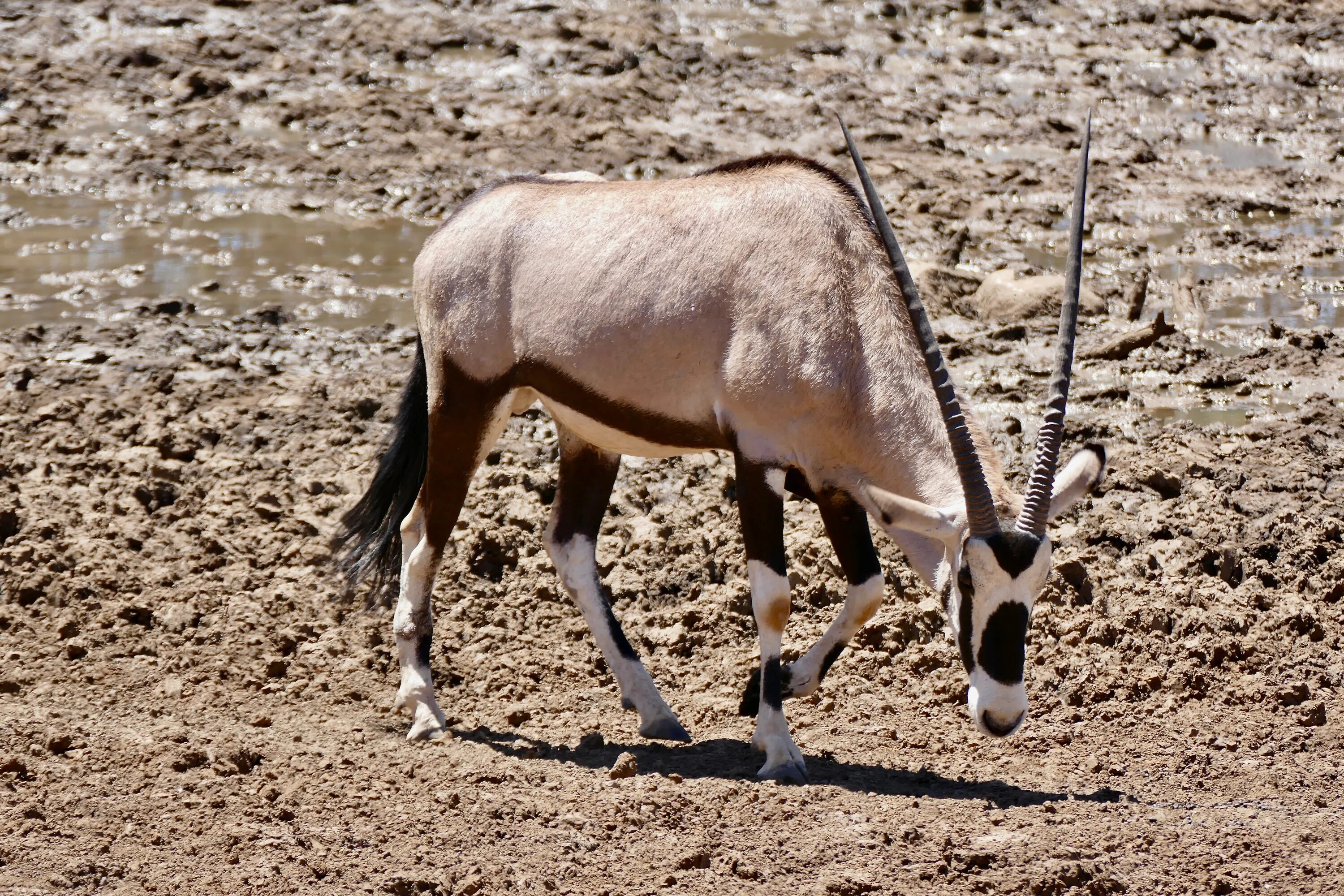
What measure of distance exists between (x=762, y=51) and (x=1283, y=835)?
12.5 m

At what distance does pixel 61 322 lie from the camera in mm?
10383

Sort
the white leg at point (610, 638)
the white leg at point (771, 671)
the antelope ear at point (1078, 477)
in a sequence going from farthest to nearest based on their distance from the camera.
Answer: the white leg at point (610, 638) < the white leg at point (771, 671) < the antelope ear at point (1078, 477)

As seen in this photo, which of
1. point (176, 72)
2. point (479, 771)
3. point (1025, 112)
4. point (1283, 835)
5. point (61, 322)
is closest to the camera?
point (1283, 835)

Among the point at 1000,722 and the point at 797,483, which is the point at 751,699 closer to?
the point at 797,483

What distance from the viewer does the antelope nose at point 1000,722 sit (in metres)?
5.02

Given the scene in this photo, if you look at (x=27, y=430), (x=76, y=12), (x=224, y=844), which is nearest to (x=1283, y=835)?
(x=224, y=844)

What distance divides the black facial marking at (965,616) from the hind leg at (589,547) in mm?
1474

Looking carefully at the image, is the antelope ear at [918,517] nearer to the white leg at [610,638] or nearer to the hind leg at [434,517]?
the white leg at [610,638]

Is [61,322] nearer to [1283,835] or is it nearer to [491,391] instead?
[491,391]

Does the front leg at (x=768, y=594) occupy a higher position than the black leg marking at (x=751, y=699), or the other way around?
the front leg at (x=768, y=594)

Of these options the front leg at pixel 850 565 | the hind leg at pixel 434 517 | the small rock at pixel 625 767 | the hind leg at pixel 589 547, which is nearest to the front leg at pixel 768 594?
the front leg at pixel 850 565

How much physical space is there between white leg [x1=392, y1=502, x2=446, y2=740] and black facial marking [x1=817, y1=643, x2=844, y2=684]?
59.8 inches

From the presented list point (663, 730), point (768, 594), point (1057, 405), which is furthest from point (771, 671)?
point (1057, 405)

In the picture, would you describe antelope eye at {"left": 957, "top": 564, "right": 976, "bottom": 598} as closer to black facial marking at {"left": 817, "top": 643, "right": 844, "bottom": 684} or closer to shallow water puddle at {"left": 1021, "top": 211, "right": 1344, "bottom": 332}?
black facial marking at {"left": 817, "top": 643, "right": 844, "bottom": 684}
